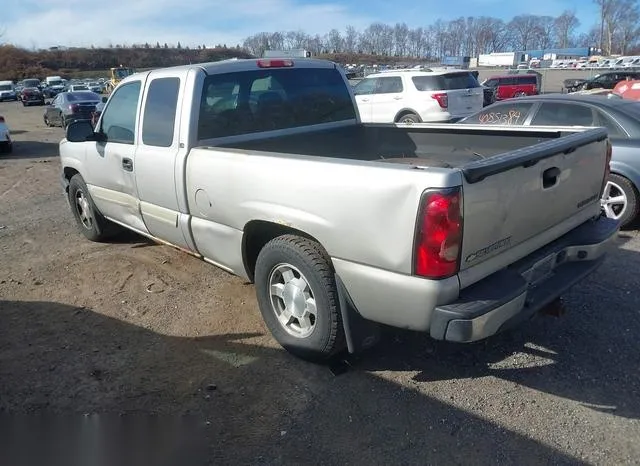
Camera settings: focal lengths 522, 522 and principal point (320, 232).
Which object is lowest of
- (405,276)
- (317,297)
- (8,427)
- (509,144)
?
(8,427)

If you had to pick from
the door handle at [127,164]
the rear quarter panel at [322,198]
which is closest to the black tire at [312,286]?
the rear quarter panel at [322,198]

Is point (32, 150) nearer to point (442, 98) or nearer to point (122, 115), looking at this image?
point (442, 98)

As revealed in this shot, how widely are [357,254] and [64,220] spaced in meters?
6.02

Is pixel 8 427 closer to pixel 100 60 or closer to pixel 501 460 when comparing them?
pixel 501 460

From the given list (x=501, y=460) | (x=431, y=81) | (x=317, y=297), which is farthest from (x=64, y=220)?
(x=431, y=81)

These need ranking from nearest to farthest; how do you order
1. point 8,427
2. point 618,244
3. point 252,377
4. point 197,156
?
point 8,427 < point 252,377 < point 197,156 < point 618,244

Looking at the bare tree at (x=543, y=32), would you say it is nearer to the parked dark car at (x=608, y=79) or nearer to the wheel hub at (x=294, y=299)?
the parked dark car at (x=608, y=79)

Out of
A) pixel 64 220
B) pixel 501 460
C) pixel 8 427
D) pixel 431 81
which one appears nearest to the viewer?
pixel 501 460

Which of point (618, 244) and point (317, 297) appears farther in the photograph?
point (618, 244)

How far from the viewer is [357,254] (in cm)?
282

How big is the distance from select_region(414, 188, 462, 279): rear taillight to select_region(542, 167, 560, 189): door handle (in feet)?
2.69

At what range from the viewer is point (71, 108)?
74.8 feet

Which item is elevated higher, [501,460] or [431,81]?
[431,81]

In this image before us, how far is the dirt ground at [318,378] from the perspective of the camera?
9.01 ft
